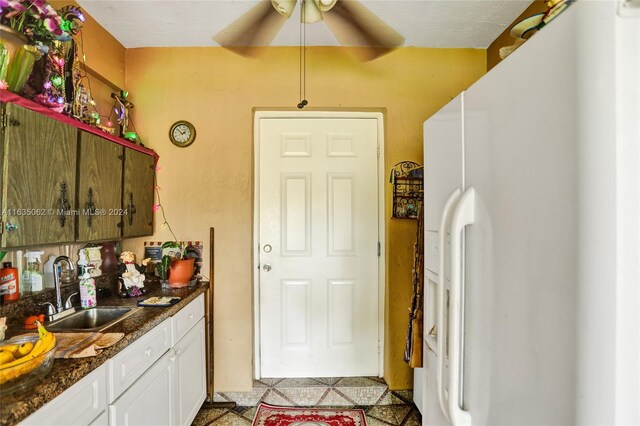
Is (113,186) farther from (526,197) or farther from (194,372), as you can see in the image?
(526,197)

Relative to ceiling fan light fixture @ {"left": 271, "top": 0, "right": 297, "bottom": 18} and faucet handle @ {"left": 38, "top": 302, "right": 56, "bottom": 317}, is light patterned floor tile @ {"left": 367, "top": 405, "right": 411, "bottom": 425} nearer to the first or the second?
faucet handle @ {"left": 38, "top": 302, "right": 56, "bottom": 317}

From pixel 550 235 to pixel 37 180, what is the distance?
5.89ft

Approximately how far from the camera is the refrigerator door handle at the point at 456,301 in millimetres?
812

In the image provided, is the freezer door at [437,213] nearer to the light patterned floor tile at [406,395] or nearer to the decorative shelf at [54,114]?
the light patterned floor tile at [406,395]

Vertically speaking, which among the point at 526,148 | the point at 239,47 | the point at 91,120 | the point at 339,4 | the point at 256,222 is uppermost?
the point at 239,47

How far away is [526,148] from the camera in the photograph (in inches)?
25.7

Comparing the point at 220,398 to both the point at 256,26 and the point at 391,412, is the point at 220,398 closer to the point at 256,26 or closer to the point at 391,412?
the point at 391,412

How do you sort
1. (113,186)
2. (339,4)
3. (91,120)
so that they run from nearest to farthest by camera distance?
(339,4)
(91,120)
(113,186)

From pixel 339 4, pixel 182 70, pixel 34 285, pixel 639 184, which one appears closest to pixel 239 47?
pixel 182 70

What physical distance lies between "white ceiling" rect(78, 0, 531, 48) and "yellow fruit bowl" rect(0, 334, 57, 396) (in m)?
1.91

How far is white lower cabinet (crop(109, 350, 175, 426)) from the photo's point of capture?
1.32 m

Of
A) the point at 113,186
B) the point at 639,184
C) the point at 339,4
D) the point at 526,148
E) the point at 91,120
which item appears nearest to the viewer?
the point at 639,184

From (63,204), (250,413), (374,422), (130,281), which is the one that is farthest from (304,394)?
(63,204)

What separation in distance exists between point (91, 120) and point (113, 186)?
373 millimetres
